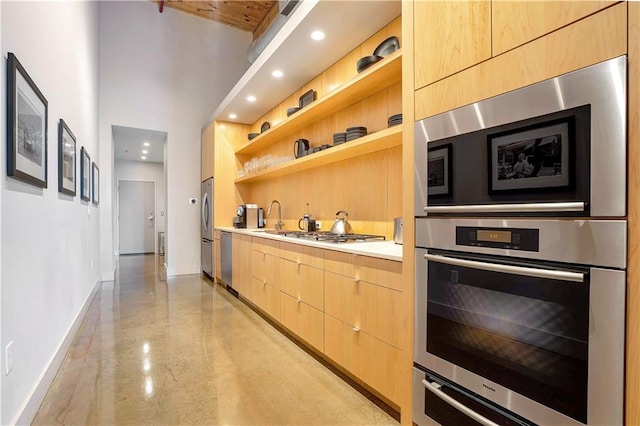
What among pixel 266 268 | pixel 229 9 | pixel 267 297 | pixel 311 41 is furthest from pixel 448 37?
pixel 229 9

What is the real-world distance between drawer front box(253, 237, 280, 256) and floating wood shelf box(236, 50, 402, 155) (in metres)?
1.37

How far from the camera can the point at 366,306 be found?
193 centimetres

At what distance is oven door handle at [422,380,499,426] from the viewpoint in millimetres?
1256

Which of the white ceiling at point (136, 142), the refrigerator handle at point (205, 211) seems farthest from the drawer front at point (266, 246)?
the white ceiling at point (136, 142)

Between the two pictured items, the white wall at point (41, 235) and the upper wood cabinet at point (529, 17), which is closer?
the upper wood cabinet at point (529, 17)

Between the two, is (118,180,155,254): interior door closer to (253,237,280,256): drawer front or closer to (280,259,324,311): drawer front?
(253,237,280,256): drawer front

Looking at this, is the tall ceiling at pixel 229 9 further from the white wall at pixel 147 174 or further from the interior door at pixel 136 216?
the interior door at pixel 136 216

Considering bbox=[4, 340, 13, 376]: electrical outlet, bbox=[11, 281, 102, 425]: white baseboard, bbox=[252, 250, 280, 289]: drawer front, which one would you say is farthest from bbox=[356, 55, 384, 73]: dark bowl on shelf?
bbox=[11, 281, 102, 425]: white baseboard

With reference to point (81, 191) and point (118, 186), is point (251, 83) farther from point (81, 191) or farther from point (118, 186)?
point (118, 186)

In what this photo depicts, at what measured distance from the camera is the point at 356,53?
117 inches

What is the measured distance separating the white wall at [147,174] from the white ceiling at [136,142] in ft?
0.98

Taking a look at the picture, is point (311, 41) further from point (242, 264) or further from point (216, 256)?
point (216, 256)

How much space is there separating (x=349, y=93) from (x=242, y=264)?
245 centimetres

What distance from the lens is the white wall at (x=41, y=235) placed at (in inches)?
57.4
